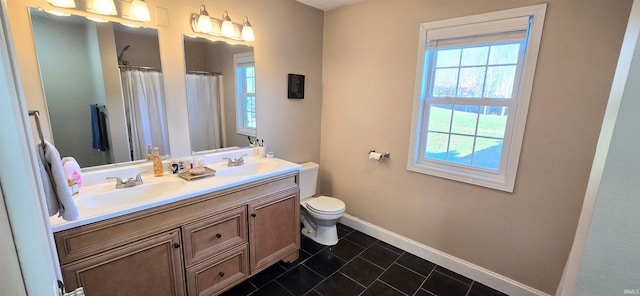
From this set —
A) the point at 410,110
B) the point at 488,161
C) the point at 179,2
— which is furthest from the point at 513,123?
the point at 179,2

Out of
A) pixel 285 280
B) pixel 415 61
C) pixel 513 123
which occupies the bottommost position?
pixel 285 280

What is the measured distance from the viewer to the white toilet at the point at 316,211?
8.09 feet

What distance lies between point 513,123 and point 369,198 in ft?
4.76

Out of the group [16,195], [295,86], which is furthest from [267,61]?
[16,195]

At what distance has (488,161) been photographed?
2041 millimetres

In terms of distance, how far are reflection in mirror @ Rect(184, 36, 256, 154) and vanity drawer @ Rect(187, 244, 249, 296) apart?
2.86 ft

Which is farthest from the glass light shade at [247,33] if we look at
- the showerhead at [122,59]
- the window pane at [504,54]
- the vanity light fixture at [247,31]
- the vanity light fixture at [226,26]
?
the window pane at [504,54]

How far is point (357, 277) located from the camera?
2.14m

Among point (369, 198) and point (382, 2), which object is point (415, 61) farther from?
point (369, 198)

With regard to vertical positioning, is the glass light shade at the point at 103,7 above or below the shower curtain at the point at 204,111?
above

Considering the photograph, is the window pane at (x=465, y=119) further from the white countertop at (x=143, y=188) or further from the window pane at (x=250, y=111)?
the window pane at (x=250, y=111)

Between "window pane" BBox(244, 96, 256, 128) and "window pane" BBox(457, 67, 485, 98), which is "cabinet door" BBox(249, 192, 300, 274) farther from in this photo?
"window pane" BBox(457, 67, 485, 98)

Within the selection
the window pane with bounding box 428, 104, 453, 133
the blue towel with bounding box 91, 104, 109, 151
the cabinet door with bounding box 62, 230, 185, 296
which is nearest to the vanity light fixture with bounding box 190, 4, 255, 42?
the blue towel with bounding box 91, 104, 109, 151

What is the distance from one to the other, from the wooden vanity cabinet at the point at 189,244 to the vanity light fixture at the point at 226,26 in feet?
4.00
